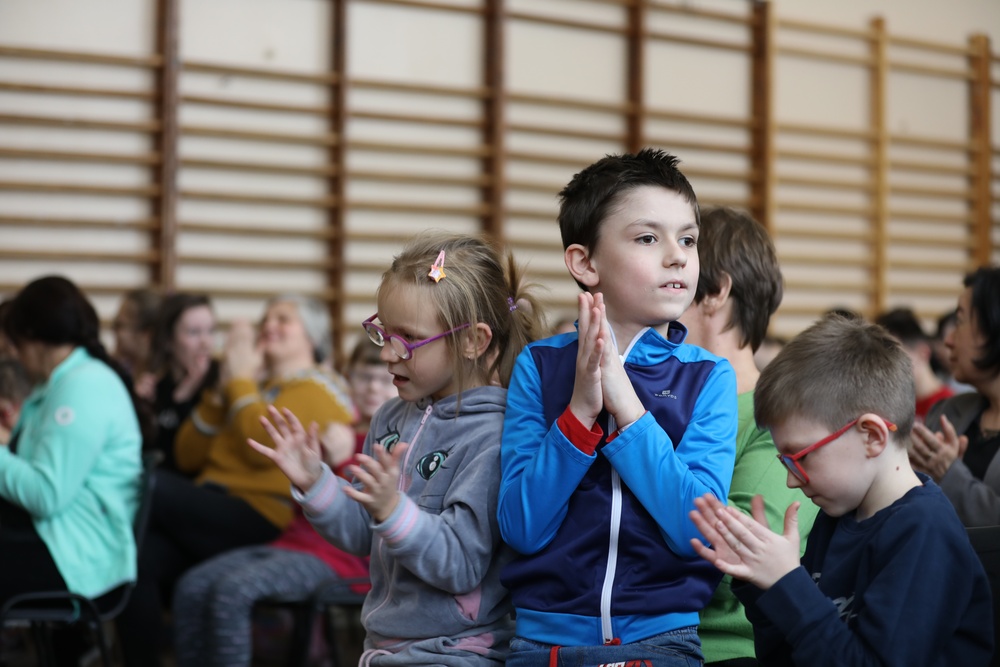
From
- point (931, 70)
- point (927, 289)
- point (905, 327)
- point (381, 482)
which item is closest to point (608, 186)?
point (381, 482)

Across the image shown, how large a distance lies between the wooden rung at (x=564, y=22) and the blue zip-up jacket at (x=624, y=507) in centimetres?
530

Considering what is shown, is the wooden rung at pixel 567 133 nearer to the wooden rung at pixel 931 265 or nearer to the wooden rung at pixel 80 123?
the wooden rung at pixel 80 123

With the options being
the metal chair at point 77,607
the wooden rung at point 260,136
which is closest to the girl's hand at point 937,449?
the metal chair at point 77,607

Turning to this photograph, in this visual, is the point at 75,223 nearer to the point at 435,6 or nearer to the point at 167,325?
the point at 167,325

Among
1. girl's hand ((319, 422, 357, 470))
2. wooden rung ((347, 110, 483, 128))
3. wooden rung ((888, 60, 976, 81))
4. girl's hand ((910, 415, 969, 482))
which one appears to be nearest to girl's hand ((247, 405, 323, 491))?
girl's hand ((910, 415, 969, 482))

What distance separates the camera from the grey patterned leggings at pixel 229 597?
2885 mm

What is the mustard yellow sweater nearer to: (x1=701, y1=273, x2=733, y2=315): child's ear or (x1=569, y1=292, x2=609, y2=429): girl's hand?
(x1=701, y1=273, x2=733, y2=315): child's ear

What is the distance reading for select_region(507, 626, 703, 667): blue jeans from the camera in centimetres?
138

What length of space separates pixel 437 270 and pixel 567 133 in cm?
515

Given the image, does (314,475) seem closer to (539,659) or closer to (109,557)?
(539,659)

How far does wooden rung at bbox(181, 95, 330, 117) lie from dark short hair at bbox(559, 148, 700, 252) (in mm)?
4529

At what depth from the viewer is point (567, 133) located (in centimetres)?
660

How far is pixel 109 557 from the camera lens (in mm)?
2914

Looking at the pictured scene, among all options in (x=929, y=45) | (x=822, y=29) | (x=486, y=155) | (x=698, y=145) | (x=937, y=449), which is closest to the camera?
(x=937, y=449)
